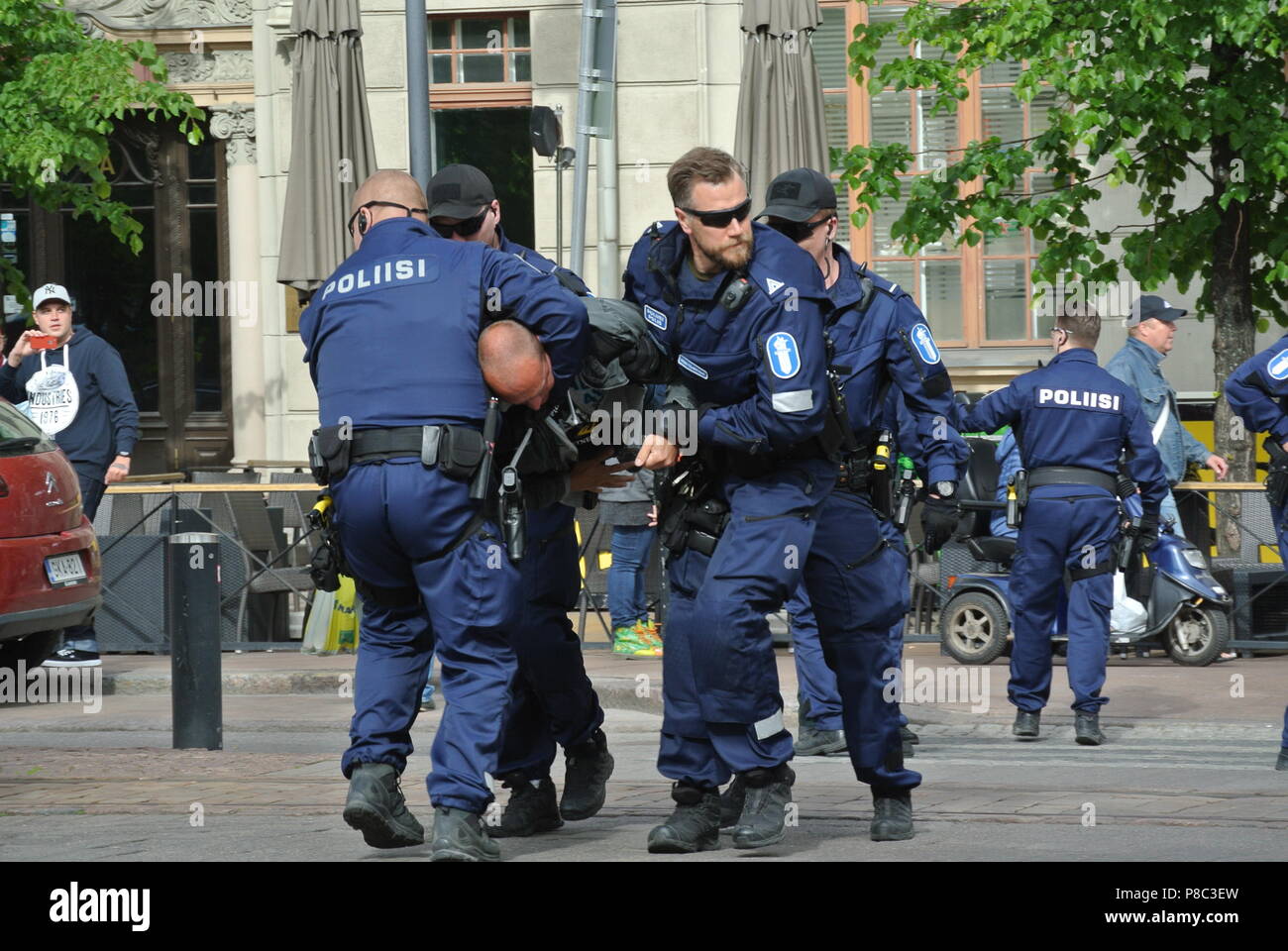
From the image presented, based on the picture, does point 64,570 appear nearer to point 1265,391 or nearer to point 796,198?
point 796,198

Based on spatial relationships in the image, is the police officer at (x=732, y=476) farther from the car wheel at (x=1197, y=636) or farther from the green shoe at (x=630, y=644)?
the car wheel at (x=1197, y=636)

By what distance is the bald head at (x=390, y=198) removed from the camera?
19.8ft

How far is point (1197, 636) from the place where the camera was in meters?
11.8

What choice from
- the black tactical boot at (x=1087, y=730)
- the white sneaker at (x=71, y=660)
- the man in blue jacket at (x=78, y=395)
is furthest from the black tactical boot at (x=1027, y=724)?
the man in blue jacket at (x=78, y=395)

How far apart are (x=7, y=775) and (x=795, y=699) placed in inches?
149

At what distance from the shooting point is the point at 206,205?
18.0 metres

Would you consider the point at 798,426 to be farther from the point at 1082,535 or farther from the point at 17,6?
the point at 17,6

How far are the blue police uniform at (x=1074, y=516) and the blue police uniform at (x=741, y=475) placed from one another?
3.29 meters

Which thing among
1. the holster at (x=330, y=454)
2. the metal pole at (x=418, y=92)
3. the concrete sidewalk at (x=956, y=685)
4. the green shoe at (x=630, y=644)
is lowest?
the concrete sidewalk at (x=956, y=685)

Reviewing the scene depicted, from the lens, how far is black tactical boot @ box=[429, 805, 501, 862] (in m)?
5.59

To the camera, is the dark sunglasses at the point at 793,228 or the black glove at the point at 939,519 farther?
the black glove at the point at 939,519

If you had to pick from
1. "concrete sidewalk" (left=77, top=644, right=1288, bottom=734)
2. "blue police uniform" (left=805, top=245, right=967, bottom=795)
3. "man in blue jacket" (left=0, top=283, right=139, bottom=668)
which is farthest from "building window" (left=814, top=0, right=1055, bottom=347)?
"blue police uniform" (left=805, top=245, right=967, bottom=795)

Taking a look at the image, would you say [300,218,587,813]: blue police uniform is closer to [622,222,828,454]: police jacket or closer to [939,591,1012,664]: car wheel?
[622,222,828,454]: police jacket

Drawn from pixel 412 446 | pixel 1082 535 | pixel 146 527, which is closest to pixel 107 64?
pixel 146 527
